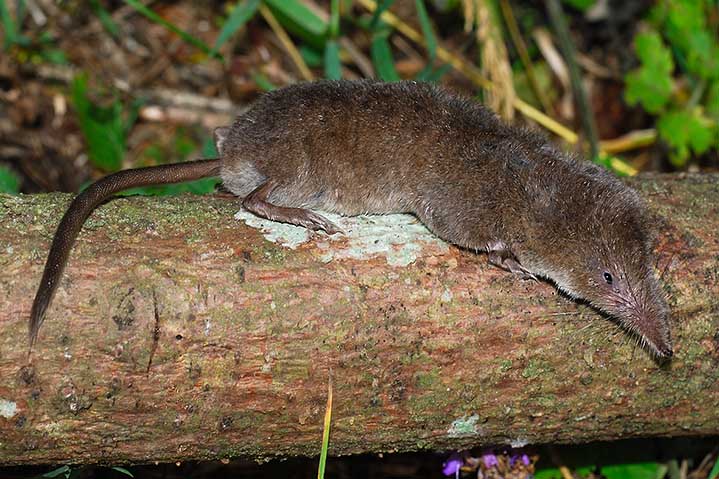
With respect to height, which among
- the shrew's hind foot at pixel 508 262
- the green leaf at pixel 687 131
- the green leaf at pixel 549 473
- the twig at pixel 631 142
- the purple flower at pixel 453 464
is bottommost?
the green leaf at pixel 549 473

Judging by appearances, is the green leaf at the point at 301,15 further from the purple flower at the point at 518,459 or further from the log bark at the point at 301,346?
the purple flower at the point at 518,459

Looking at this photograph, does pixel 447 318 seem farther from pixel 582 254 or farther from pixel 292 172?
pixel 292 172

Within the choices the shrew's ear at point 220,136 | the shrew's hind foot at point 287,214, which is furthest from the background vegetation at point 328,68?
the shrew's hind foot at point 287,214

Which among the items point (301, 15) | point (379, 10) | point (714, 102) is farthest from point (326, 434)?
point (714, 102)

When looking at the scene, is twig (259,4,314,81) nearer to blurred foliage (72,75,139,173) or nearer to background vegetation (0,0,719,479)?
background vegetation (0,0,719,479)

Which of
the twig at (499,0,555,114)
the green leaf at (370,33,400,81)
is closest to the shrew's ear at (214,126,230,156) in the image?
the green leaf at (370,33,400,81)

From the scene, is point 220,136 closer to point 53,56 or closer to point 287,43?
point 287,43
